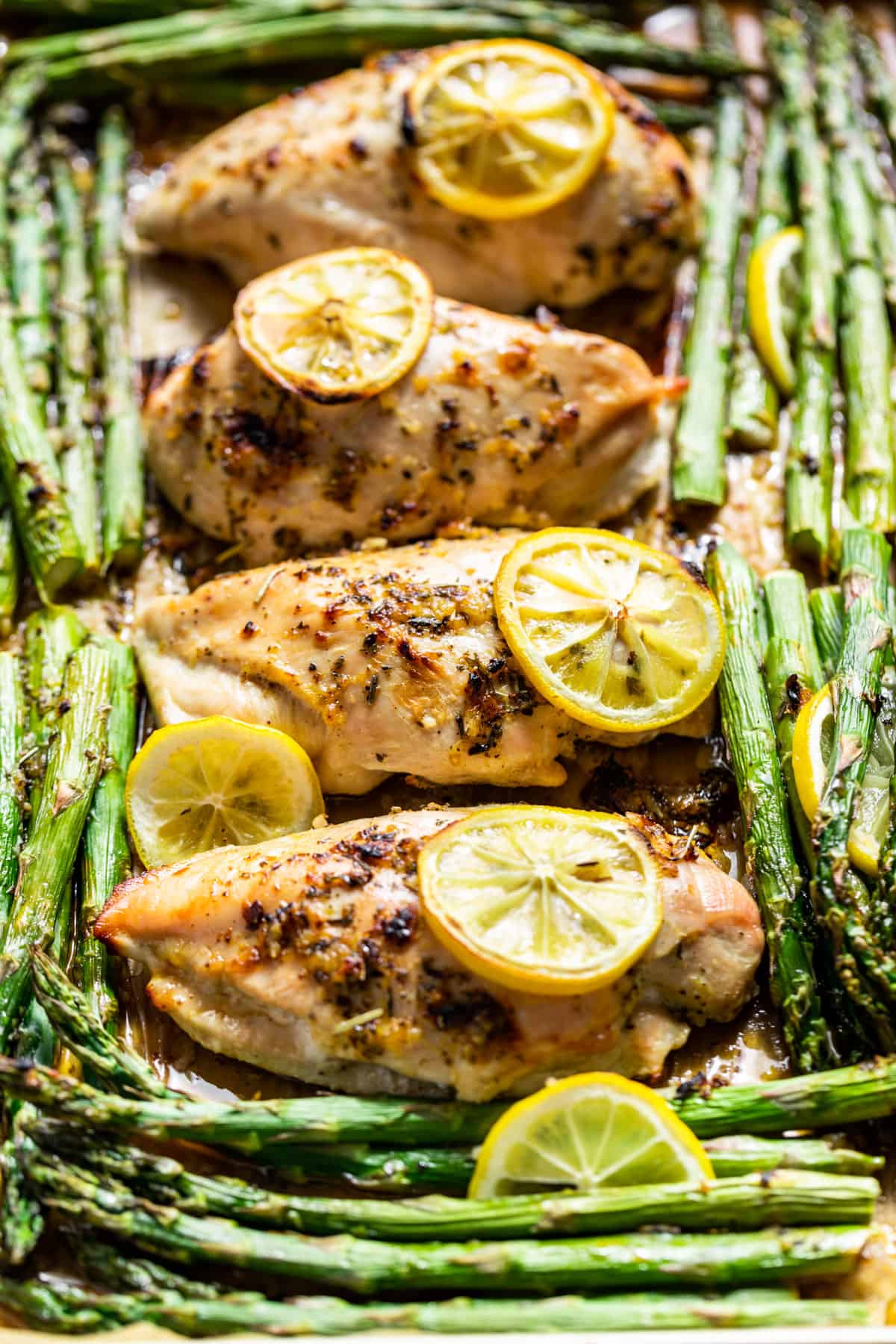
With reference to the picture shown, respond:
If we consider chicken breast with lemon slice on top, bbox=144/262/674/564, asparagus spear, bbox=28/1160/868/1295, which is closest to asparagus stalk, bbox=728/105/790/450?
chicken breast with lemon slice on top, bbox=144/262/674/564

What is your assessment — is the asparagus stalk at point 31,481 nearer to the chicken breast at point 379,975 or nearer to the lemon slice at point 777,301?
the chicken breast at point 379,975

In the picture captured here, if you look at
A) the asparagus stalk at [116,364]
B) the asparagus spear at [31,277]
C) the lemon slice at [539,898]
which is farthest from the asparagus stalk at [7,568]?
the lemon slice at [539,898]

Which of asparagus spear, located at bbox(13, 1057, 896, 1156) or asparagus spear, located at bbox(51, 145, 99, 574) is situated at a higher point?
asparagus spear, located at bbox(51, 145, 99, 574)

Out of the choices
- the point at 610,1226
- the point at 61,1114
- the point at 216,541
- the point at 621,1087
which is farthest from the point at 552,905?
the point at 216,541

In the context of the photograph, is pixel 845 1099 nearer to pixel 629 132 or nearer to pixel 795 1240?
pixel 795 1240

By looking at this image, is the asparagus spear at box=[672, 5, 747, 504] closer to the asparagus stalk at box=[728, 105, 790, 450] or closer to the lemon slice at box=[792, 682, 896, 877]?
the asparagus stalk at box=[728, 105, 790, 450]

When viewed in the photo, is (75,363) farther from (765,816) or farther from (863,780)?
(863,780)
